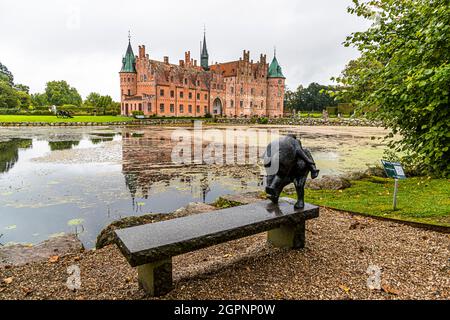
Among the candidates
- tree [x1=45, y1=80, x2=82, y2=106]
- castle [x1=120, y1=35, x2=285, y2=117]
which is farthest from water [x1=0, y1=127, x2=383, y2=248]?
tree [x1=45, y1=80, x2=82, y2=106]

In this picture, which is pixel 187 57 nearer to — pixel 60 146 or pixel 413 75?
pixel 60 146

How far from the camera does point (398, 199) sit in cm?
679

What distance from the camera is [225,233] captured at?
10.5 feet

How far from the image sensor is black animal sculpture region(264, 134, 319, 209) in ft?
12.7

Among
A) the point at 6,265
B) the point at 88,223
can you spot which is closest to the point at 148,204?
the point at 88,223

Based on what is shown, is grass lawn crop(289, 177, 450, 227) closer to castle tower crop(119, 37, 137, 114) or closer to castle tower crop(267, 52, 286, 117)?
castle tower crop(119, 37, 137, 114)

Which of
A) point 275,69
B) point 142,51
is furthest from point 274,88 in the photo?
point 142,51

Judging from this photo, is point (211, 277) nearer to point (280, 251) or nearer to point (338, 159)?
point (280, 251)

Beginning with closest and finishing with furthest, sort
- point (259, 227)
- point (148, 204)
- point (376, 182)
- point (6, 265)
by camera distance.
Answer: point (259, 227) → point (6, 265) → point (148, 204) → point (376, 182)

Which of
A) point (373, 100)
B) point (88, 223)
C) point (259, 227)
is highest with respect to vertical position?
point (373, 100)

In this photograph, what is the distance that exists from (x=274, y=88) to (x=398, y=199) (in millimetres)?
69906

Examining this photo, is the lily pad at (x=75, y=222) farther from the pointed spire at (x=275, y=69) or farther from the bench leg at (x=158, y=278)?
the pointed spire at (x=275, y=69)
